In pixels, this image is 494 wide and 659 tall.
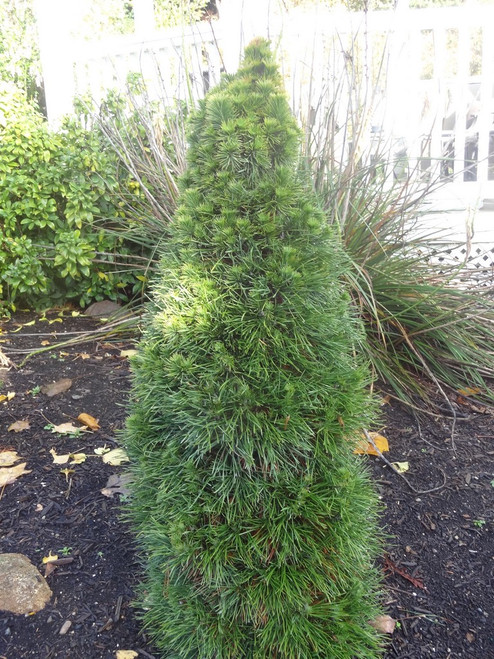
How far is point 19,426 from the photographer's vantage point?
3129 millimetres

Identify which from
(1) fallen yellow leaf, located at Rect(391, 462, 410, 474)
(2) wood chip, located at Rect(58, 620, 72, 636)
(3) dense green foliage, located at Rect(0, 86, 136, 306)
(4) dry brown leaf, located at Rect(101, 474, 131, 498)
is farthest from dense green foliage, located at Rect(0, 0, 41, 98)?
(2) wood chip, located at Rect(58, 620, 72, 636)

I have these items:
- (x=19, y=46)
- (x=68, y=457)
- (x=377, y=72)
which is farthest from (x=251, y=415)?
(x=19, y=46)

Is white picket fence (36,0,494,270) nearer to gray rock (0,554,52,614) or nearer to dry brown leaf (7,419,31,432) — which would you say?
dry brown leaf (7,419,31,432)

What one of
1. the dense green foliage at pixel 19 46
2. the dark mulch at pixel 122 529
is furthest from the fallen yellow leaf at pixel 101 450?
the dense green foliage at pixel 19 46

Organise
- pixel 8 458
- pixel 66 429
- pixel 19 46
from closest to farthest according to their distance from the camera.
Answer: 1. pixel 8 458
2. pixel 66 429
3. pixel 19 46

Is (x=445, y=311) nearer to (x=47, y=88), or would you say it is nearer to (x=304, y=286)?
(x=304, y=286)

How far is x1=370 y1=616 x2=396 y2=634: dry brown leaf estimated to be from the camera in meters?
2.04

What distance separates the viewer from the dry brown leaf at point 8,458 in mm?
2799

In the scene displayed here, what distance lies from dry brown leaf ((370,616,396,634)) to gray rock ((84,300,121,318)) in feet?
10.6

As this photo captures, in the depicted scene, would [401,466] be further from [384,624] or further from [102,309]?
[102,309]

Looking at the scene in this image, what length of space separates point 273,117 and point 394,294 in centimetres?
214

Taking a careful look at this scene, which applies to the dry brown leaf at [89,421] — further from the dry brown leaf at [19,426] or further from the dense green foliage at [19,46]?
the dense green foliage at [19,46]

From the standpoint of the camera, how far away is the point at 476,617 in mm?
2129

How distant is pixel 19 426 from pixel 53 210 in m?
2.02
